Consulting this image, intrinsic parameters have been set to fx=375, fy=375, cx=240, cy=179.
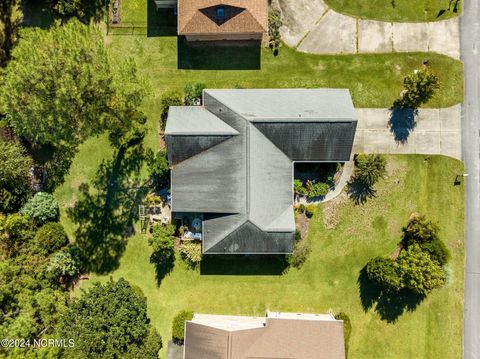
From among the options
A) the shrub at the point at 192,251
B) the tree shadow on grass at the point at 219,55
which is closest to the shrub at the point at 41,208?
the shrub at the point at 192,251

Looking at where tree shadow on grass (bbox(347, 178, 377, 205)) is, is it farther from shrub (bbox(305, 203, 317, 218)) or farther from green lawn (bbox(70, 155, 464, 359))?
shrub (bbox(305, 203, 317, 218))

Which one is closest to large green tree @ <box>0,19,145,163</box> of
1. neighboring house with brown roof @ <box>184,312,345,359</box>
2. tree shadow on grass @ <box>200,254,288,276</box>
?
tree shadow on grass @ <box>200,254,288,276</box>

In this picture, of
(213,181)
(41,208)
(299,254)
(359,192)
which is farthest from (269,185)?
(41,208)

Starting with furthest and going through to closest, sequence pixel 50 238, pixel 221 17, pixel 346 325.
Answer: pixel 346 325 → pixel 50 238 → pixel 221 17

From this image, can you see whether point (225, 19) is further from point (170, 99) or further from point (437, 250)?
point (437, 250)

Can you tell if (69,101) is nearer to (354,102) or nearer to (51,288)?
(51,288)

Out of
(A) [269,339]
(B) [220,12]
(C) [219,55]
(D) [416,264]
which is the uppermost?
(B) [220,12]

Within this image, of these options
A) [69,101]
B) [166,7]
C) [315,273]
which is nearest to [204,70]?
[166,7]

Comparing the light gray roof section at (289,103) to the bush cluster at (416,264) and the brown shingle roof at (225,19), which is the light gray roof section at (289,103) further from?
the bush cluster at (416,264)
